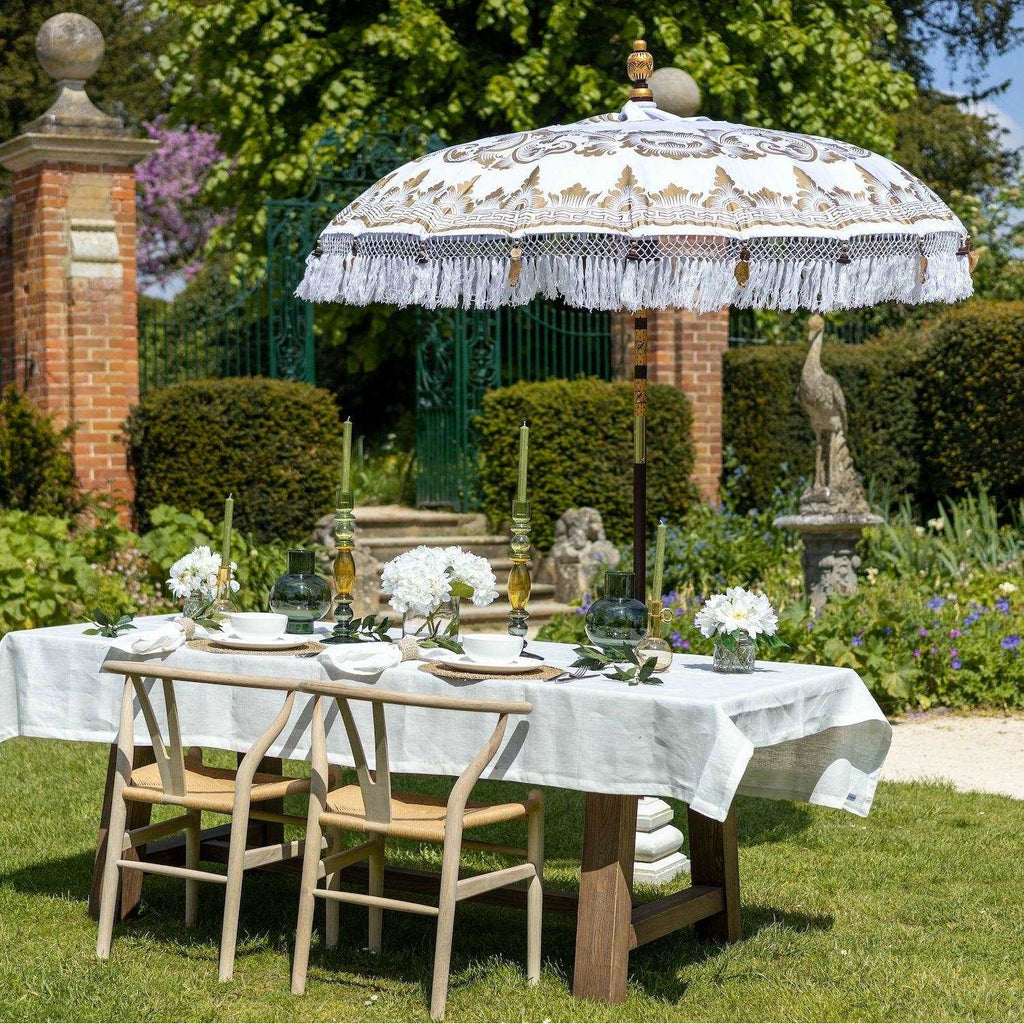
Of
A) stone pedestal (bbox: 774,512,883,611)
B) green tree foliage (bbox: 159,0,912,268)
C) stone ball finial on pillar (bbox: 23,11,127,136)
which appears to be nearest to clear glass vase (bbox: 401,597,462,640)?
stone pedestal (bbox: 774,512,883,611)

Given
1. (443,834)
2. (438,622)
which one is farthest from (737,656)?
(443,834)

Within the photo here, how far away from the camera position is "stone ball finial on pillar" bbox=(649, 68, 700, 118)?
30.6ft

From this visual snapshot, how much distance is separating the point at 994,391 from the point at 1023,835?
625cm

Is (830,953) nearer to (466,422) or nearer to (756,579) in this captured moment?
(756,579)

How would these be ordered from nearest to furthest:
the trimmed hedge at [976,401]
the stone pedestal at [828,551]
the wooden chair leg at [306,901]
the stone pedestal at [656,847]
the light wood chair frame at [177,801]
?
the wooden chair leg at [306,901], the light wood chair frame at [177,801], the stone pedestal at [656,847], the stone pedestal at [828,551], the trimmed hedge at [976,401]

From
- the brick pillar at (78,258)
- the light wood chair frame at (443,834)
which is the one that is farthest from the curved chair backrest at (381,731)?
the brick pillar at (78,258)

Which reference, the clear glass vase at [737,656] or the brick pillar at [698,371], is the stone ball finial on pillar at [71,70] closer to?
the brick pillar at [698,371]

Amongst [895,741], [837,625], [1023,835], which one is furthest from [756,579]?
[1023,835]

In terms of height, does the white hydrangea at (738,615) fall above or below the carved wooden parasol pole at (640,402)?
below

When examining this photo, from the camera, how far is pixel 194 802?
436 cm

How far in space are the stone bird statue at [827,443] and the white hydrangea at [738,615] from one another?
4.74 meters

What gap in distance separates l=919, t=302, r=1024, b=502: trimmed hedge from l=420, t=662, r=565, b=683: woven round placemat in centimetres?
774

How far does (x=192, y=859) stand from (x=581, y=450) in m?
6.71

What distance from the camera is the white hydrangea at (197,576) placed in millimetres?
4992
